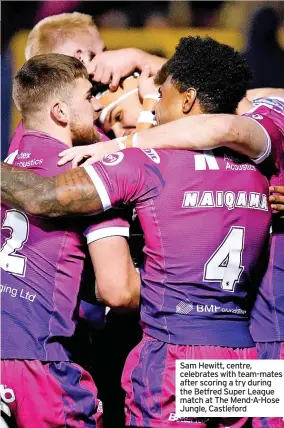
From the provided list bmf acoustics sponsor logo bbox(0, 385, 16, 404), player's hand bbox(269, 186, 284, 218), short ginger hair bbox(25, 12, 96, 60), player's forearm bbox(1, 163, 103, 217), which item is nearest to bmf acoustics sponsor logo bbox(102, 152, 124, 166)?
player's forearm bbox(1, 163, 103, 217)

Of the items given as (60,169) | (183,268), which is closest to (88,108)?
(60,169)

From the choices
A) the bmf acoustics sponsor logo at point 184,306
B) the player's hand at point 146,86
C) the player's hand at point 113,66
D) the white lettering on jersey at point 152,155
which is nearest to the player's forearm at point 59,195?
the white lettering on jersey at point 152,155

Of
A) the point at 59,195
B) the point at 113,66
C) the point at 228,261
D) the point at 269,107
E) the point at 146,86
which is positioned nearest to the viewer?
the point at 59,195

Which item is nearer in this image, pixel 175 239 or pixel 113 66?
pixel 175 239

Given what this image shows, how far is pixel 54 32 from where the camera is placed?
468 cm

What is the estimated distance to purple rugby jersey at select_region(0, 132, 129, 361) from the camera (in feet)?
9.97

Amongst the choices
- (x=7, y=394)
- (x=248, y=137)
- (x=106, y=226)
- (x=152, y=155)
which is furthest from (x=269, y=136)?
(x=7, y=394)

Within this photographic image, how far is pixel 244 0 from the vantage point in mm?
6219

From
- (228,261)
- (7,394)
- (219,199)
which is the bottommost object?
(7,394)

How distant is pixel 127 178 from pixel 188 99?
511 mm

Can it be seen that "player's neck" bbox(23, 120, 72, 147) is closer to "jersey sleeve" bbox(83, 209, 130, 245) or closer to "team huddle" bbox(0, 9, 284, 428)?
"team huddle" bbox(0, 9, 284, 428)

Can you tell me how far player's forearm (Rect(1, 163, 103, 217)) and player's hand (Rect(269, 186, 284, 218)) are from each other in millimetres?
789

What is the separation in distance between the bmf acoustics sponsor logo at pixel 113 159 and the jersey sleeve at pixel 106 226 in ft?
0.72

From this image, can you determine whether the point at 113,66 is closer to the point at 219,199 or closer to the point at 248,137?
the point at 248,137
